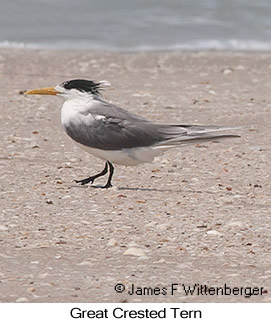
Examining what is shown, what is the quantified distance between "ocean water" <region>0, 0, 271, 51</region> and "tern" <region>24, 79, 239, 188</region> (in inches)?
261

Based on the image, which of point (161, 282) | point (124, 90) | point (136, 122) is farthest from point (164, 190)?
point (124, 90)

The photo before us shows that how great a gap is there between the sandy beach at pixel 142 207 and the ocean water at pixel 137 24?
10.2ft

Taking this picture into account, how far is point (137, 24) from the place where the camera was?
14.4 m

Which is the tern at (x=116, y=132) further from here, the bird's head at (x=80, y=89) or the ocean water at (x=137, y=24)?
the ocean water at (x=137, y=24)

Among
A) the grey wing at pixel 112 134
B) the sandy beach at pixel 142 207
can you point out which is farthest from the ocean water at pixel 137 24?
the grey wing at pixel 112 134

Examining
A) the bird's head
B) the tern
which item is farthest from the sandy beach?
the bird's head

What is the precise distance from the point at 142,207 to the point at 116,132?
573 mm

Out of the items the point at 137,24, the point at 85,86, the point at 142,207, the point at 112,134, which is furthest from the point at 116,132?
the point at 137,24

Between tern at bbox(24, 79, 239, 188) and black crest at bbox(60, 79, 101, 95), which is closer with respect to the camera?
tern at bbox(24, 79, 239, 188)

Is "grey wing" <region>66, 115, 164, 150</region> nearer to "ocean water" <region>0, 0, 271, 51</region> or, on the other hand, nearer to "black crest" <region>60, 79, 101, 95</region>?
"black crest" <region>60, 79, 101, 95</region>

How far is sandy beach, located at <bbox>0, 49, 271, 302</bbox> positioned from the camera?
15.5 feet

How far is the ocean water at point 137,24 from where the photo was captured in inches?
524
